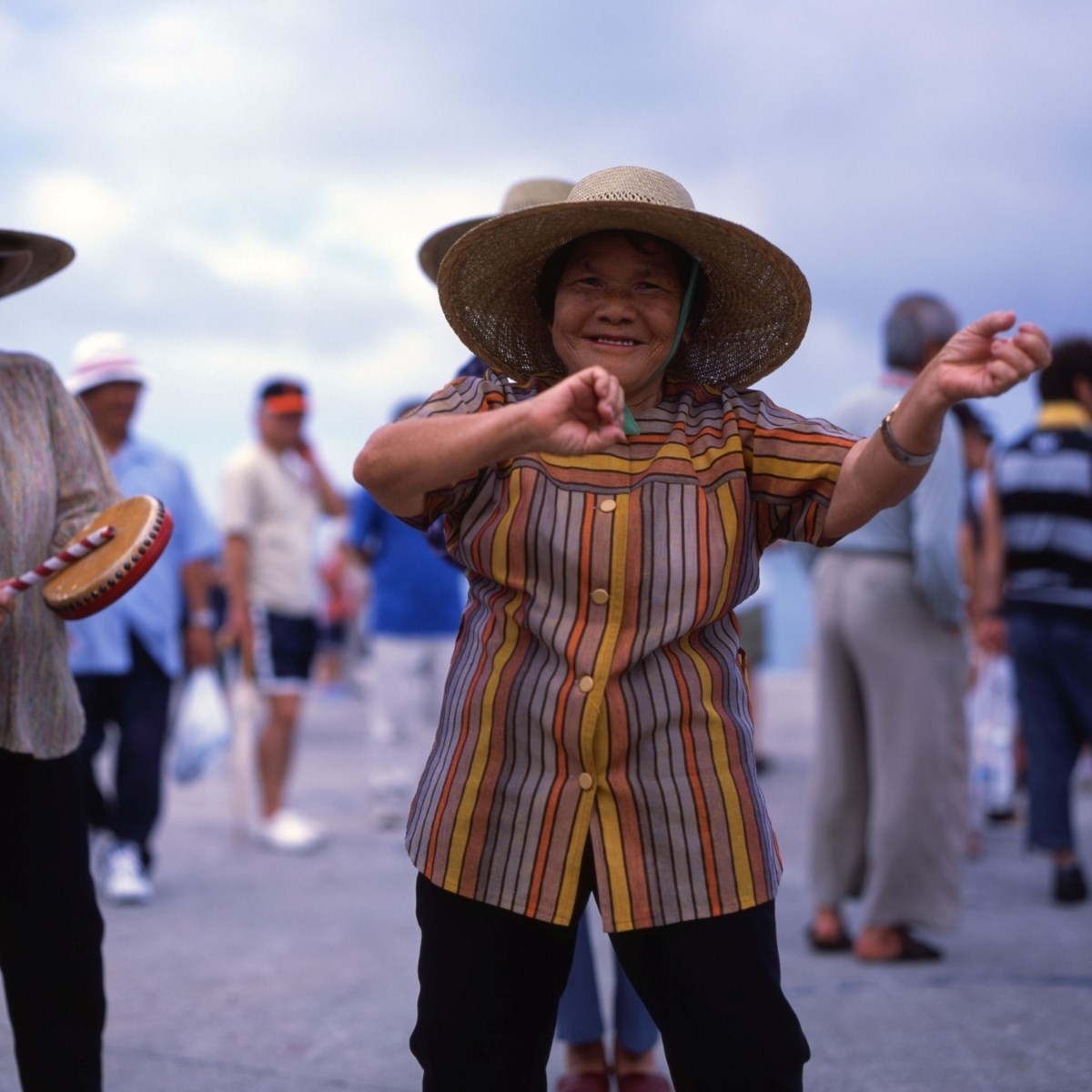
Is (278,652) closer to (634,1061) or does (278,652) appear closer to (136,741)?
(136,741)

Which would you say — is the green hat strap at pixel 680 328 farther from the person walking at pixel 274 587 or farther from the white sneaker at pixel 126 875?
the person walking at pixel 274 587

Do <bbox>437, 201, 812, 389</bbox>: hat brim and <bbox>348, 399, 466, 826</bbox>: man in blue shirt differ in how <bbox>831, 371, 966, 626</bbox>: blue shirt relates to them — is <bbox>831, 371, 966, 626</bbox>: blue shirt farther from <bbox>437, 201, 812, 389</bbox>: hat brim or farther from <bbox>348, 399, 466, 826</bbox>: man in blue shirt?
<bbox>348, 399, 466, 826</bbox>: man in blue shirt

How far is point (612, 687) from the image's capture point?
99.8 inches

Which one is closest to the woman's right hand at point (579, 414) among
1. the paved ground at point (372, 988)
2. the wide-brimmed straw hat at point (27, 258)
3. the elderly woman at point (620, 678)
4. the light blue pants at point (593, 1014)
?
the elderly woman at point (620, 678)

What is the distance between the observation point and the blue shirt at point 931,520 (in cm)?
525

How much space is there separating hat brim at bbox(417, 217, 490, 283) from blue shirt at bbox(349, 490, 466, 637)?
356cm

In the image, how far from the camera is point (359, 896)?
6645 millimetres

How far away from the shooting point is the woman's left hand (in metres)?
2.34

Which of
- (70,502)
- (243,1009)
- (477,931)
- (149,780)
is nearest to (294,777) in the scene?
(149,780)

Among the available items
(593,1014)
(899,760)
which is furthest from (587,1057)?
(899,760)

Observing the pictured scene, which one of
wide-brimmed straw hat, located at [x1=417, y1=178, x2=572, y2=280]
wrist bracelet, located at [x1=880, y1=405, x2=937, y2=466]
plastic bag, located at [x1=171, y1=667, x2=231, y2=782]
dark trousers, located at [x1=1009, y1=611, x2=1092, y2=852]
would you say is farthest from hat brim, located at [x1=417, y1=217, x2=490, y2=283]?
dark trousers, located at [x1=1009, y1=611, x2=1092, y2=852]

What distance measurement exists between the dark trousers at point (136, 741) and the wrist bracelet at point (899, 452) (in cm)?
460

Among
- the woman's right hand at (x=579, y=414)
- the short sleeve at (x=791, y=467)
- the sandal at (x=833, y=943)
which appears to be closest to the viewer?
the woman's right hand at (x=579, y=414)

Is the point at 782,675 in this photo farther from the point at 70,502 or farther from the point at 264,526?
the point at 70,502
